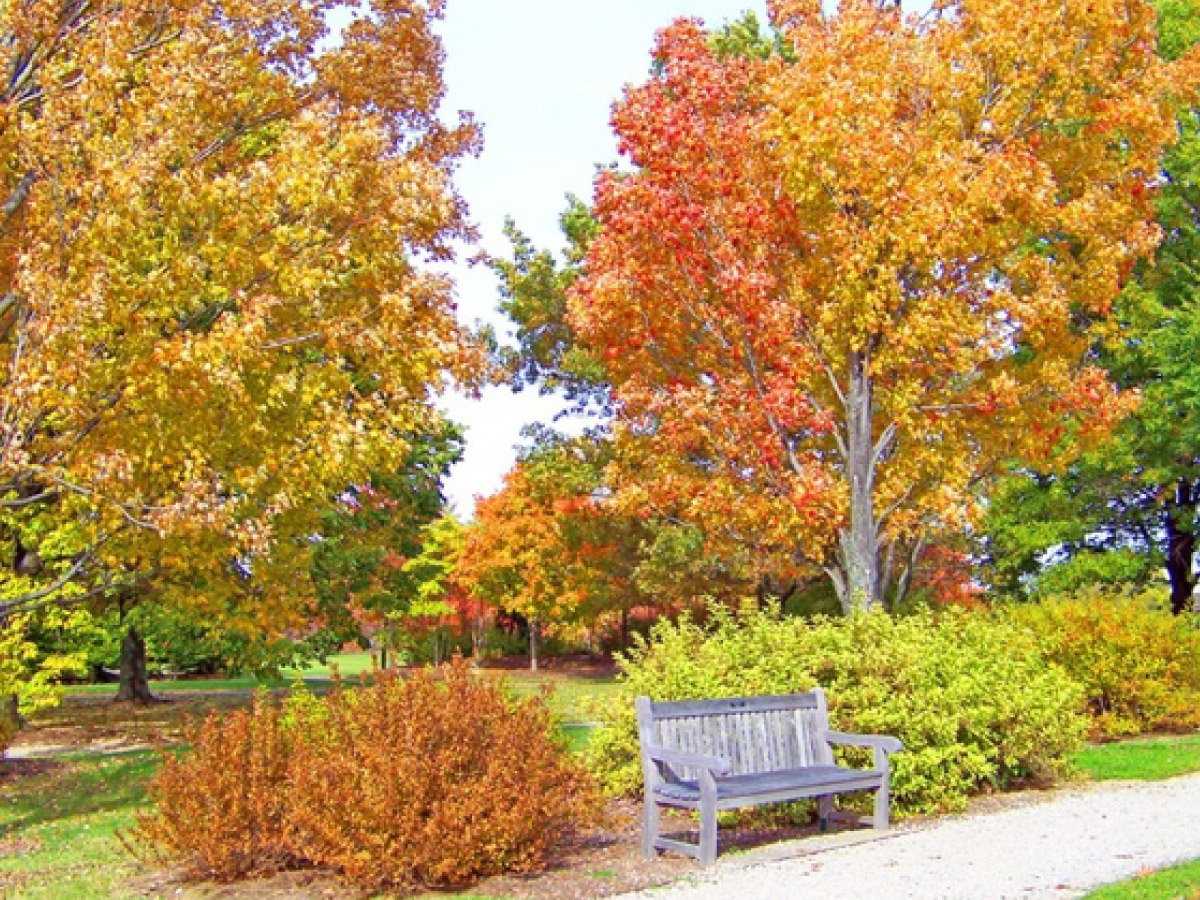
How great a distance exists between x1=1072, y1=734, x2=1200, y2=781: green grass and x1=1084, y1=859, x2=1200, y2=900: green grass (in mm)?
4725

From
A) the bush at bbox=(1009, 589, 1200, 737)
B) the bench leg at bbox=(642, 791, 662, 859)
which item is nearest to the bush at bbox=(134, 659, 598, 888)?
the bench leg at bbox=(642, 791, 662, 859)

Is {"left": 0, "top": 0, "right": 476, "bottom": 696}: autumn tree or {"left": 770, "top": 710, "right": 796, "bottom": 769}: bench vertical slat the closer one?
{"left": 0, "top": 0, "right": 476, "bottom": 696}: autumn tree

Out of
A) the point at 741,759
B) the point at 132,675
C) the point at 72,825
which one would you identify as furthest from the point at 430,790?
the point at 132,675

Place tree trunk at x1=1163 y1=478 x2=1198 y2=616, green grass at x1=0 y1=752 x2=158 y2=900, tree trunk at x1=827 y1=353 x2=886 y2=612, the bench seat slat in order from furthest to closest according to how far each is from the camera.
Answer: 1. tree trunk at x1=1163 y1=478 x2=1198 y2=616
2. tree trunk at x1=827 y1=353 x2=886 y2=612
3. the bench seat slat
4. green grass at x1=0 y1=752 x2=158 y2=900

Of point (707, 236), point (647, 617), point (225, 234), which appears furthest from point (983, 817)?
point (647, 617)

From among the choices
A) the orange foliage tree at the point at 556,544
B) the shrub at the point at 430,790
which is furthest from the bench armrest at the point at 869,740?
the orange foliage tree at the point at 556,544

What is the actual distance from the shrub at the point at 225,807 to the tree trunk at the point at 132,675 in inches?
728

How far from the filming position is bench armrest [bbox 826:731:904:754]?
8.62 meters

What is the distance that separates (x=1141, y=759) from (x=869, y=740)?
15.5 feet

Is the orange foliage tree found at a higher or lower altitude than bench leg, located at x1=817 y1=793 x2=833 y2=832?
higher

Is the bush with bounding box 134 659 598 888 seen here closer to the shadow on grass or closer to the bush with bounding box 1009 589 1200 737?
the shadow on grass

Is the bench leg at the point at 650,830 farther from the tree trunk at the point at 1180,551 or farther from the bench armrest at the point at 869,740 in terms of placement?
the tree trunk at the point at 1180,551

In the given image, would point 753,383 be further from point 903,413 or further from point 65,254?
point 65,254

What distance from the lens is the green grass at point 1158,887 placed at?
18.7 ft
